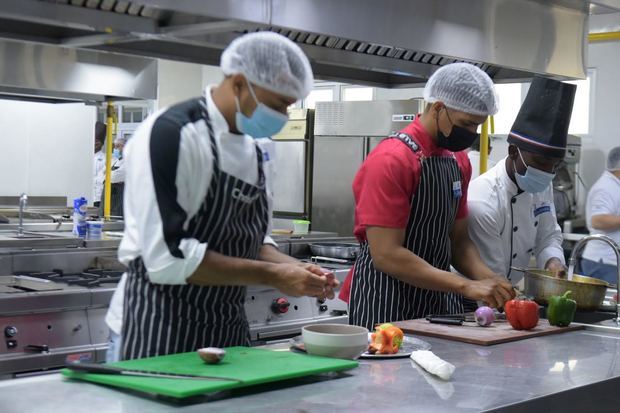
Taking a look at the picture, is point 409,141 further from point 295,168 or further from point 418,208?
point 295,168

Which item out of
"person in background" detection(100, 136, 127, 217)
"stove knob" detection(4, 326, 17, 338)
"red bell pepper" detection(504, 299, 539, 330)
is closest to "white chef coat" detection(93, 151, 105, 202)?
"person in background" detection(100, 136, 127, 217)

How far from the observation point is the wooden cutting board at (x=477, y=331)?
2553mm

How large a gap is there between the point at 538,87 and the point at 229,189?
167 centimetres

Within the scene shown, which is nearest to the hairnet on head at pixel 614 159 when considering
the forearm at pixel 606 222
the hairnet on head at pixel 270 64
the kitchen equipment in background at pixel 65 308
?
the forearm at pixel 606 222

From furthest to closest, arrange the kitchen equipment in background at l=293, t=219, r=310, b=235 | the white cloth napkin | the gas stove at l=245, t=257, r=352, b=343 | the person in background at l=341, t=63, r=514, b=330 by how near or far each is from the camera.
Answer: the kitchen equipment in background at l=293, t=219, r=310, b=235, the gas stove at l=245, t=257, r=352, b=343, the person in background at l=341, t=63, r=514, b=330, the white cloth napkin

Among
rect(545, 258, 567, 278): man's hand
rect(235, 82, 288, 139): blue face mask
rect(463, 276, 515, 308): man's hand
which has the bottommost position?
rect(463, 276, 515, 308): man's hand

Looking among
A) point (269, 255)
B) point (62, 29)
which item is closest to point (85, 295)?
point (62, 29)

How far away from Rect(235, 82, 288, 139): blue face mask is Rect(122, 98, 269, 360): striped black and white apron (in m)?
0.09

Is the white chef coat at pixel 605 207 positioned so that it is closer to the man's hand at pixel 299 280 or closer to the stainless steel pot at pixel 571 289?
the stainless steel pot at pixel 571 289

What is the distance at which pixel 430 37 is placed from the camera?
396 cm

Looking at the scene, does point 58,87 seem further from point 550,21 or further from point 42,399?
point 42,399

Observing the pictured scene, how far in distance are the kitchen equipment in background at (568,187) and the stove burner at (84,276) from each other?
540 centimetres

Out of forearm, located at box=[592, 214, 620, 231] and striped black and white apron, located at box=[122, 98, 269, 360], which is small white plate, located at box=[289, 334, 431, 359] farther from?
forearm, located at box=[592, 214, 620, 231]

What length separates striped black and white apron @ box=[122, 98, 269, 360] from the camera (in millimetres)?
2207
